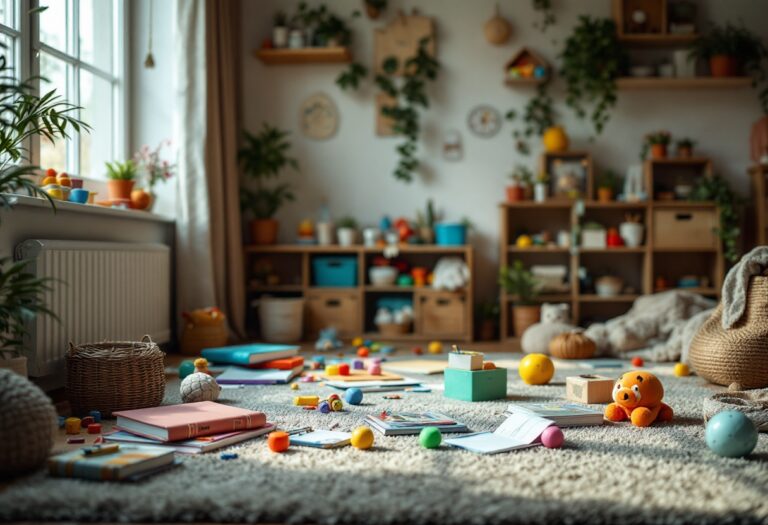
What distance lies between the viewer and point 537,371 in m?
3.11

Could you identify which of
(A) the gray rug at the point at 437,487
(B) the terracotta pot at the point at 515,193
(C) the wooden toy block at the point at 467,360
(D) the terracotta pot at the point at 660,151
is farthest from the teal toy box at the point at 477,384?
(D) the terracotta pot at the point at 660,151

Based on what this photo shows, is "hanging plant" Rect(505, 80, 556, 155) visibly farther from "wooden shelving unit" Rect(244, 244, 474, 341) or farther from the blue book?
the blue book

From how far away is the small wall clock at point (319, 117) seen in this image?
17.7 ft

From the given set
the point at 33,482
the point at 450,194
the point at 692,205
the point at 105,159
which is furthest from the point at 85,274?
the point at 692,205

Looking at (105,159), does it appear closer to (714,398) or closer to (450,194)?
(450,194)

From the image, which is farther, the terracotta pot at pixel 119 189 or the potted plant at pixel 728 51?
the potted plant at pixel 728 51

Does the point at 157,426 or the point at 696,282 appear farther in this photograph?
the point at 696,282

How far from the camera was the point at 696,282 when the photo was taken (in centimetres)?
503

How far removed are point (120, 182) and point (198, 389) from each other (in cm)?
173

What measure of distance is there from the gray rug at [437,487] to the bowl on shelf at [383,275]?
290 cm

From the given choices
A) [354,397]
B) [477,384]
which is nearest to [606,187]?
[477,384]

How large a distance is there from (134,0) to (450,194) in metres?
2.47

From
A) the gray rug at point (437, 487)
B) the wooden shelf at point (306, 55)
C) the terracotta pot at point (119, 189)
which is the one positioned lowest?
the gray rug at point (437, 487)

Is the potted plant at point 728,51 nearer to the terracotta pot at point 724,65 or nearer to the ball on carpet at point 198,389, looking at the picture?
the terracotta pot at point 724,65
